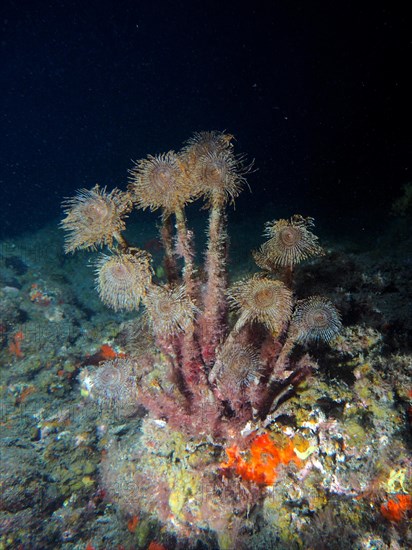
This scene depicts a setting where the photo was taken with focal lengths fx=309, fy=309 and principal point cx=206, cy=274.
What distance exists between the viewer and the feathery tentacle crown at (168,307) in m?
2.60

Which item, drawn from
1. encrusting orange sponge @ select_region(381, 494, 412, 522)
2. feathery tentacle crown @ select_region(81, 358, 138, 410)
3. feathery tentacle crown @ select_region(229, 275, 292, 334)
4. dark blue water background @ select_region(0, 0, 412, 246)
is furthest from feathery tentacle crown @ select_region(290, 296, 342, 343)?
dark blue water background @ select_region(0, 0, 412, 246)

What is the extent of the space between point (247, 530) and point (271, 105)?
18524mm

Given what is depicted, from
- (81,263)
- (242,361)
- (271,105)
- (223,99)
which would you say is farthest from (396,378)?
(223,99)

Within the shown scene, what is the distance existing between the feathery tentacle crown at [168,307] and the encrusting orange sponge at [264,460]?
126 centimetres

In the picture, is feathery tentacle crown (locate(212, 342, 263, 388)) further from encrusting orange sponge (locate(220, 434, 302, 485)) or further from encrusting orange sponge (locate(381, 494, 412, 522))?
encrusting orange sponge (locate(381, 494, 412, 522))

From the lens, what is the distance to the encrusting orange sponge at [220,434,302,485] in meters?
2.69

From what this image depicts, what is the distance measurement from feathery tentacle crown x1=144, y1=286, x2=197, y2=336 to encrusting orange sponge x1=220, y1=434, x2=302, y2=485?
1261mm

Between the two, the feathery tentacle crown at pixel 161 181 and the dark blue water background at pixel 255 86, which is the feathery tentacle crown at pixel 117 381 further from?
the dark blue water background at pixel 255 86

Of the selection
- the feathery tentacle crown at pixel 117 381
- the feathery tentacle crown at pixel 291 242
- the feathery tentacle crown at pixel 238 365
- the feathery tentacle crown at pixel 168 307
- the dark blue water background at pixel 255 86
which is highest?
the dark blue water background at pixel 255 86

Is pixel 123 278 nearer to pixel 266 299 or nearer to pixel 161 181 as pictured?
pixel 161 181

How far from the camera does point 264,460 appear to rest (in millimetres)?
2752

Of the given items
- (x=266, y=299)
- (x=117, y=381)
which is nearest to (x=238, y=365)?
(x=266, y=299)

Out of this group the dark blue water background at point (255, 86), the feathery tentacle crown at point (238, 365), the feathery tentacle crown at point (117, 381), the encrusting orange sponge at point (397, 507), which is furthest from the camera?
the dark blue water background at point (255, 86)

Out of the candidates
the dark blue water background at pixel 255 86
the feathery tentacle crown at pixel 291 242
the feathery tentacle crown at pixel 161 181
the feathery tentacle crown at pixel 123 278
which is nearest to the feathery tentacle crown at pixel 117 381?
the feathery tentacle crown at pixel 123 278
